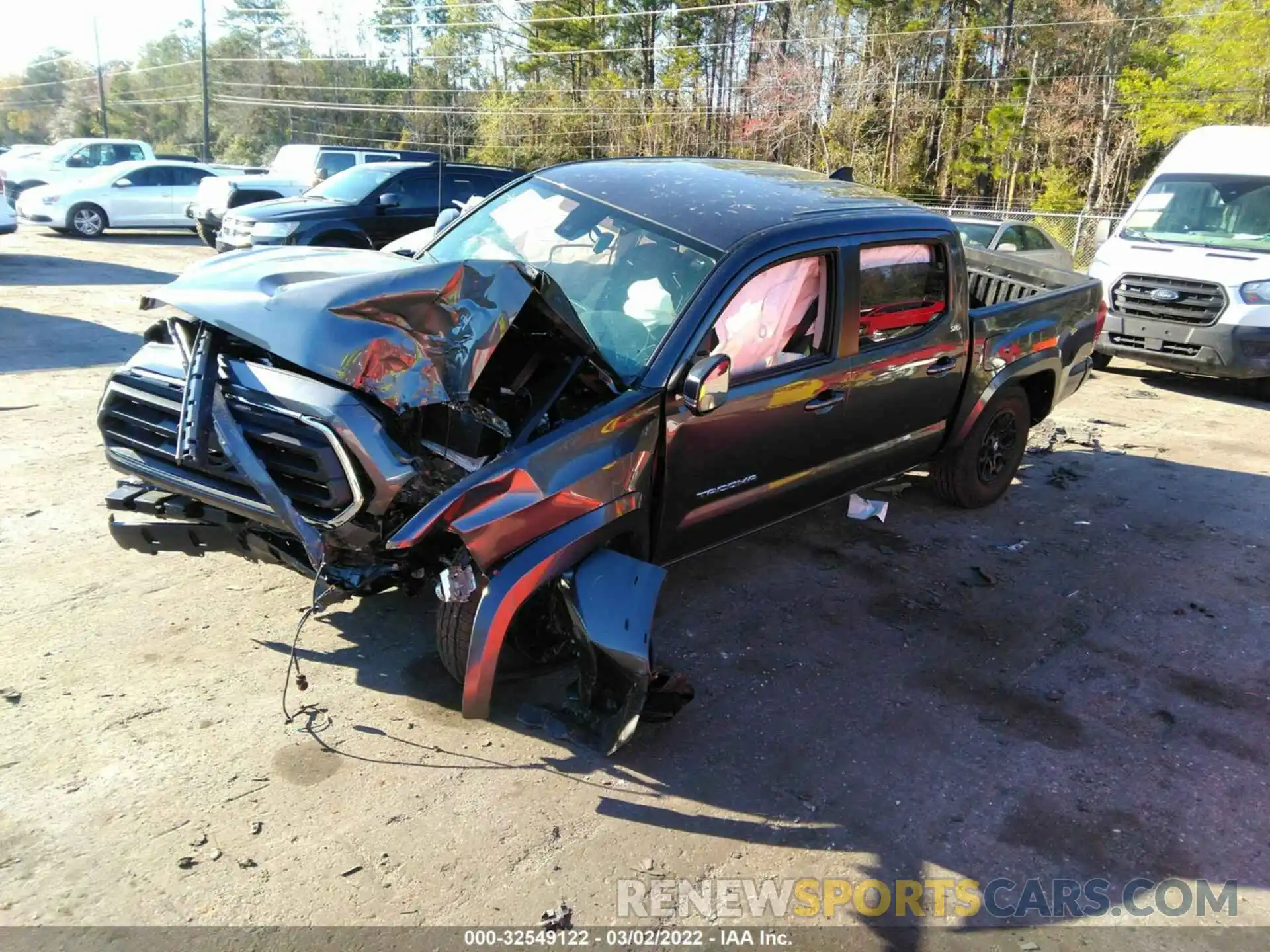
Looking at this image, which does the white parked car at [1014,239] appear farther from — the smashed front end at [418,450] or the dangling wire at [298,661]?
the dangling wire at [298,661]

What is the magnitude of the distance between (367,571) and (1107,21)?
35.2 m

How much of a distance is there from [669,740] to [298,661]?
1606mm

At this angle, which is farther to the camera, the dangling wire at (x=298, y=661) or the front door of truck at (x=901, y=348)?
the front door of truck at (x=901, y=348)

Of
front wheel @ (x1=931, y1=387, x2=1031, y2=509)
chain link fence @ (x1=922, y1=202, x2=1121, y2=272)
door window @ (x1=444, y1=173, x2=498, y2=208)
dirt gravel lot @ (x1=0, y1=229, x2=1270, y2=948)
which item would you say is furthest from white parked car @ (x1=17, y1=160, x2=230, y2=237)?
front wheel @ (x1=931, y1=387, x2=1031, y2=509)

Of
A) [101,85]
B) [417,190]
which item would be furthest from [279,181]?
[101,85]

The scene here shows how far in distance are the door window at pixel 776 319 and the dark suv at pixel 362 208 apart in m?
8.17

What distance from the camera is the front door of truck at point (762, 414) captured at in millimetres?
3650

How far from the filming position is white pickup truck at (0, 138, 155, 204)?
1970cm

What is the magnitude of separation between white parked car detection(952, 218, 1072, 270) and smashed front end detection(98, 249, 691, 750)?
30.2ft

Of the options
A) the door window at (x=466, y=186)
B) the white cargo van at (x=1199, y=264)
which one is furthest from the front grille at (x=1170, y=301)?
the door window at (x=466, y=186)

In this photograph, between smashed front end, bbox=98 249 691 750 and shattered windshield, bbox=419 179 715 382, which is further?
shattered windshield, bbox=419 179 715 382

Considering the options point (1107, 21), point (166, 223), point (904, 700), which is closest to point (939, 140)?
point (1107, 21)

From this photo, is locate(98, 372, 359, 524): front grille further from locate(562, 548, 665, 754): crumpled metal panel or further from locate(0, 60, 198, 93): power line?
locate(0, 60, 198, 93): power line

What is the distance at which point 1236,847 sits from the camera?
10.0 feet
